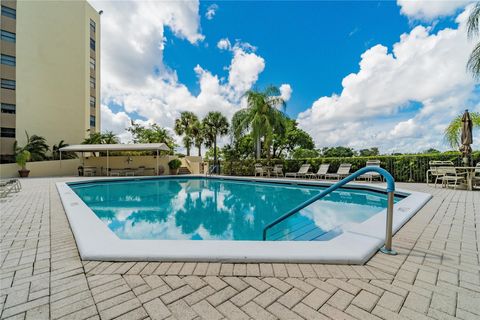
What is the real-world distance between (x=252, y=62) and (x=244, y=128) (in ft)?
15.7

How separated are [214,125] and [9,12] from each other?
2215 centimetres

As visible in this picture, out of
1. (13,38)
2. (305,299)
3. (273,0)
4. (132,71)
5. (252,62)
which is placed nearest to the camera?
(305,299)

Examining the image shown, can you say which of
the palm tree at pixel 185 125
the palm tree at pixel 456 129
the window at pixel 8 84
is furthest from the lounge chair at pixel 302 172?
the window at pixel 8 84

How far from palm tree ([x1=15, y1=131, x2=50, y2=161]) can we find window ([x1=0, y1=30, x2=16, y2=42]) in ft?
29.0

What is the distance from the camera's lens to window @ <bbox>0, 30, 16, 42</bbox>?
1895cm

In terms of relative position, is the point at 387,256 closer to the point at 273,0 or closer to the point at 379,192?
the point at 379,192

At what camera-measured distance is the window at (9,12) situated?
19.3 m

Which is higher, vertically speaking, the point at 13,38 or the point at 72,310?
the point at 13,38

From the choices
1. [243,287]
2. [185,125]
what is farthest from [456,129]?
[185,125]

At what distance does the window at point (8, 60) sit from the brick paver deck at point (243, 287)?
26.8 meters

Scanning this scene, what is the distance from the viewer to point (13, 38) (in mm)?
19453

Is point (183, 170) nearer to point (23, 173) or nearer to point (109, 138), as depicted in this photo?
point (109, 138)

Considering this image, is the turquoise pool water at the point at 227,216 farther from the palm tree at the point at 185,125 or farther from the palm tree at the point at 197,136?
the palm tree at the point at 185,125

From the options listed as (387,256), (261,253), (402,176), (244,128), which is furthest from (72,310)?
(244,128)
